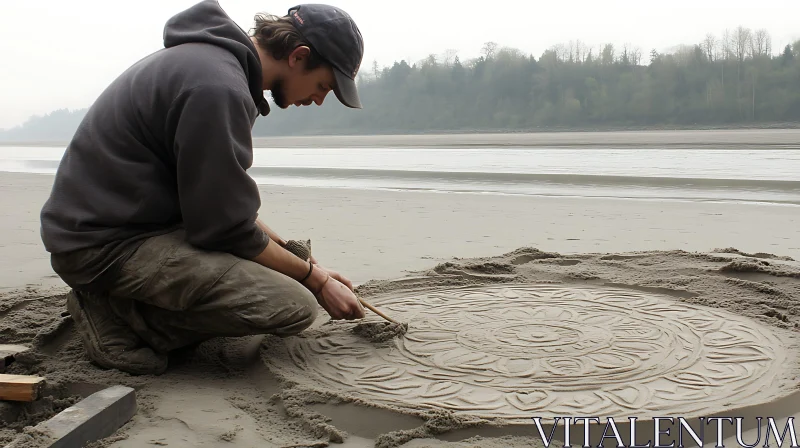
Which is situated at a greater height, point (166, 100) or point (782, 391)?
point (166, 100)

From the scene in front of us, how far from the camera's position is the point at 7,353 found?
2410 mm

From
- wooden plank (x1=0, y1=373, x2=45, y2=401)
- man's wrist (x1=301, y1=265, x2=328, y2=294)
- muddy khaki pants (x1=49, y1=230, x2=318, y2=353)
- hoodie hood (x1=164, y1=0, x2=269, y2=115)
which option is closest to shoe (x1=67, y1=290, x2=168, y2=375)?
muddy khaki pants (x1=49, y1=230, x2=318, y2=353)

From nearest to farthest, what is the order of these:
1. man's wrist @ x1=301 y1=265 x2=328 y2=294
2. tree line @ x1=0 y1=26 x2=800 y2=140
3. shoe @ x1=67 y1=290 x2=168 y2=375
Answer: shoe @ x1=67 y1=290 x2=168 y2=375 → man's wrist @ x1=301 y1=265 x2=328 y2=294 → tree line @ x1=0 y1=26 x2=800 y2=140

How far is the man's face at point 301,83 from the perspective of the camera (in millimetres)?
2420

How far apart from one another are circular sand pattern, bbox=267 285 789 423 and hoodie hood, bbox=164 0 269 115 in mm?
1023

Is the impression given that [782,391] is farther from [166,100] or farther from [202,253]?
[166,100]

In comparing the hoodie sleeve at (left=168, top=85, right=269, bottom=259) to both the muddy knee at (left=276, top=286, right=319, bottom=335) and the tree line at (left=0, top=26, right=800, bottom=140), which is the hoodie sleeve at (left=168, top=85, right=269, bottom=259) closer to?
the muddy knee at (left=276, top=286, right=319, bottom=335)

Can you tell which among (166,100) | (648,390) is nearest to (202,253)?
(166,100)

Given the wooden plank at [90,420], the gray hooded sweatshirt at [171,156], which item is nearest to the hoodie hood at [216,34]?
the gray hooded sweatshirt at [171,156]

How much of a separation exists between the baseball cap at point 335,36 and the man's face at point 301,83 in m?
0.04

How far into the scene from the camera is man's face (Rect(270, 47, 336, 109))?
7.94ft

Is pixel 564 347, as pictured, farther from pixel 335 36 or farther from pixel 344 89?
pixel 335 36

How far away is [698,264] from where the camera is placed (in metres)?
3.94

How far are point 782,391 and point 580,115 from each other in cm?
3841
